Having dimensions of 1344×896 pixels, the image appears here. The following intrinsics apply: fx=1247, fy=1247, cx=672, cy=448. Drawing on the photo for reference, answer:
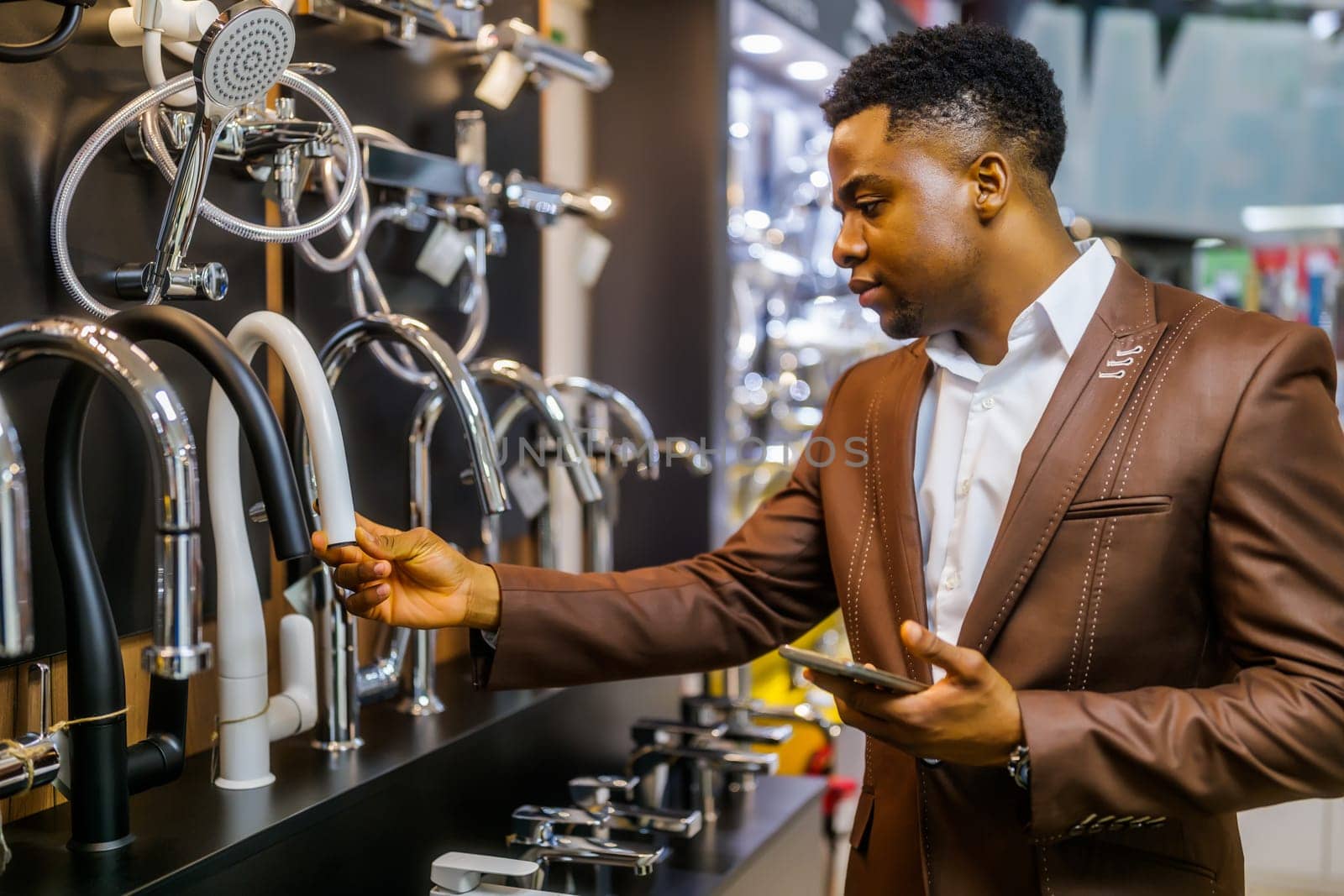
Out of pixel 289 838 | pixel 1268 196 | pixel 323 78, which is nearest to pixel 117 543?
pixel 289 838

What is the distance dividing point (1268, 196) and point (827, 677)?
11.8 ft

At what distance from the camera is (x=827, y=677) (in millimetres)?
909

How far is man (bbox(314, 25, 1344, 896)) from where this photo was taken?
905 mm

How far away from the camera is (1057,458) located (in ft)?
3.41

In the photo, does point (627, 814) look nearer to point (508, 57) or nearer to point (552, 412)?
point (552, 412)

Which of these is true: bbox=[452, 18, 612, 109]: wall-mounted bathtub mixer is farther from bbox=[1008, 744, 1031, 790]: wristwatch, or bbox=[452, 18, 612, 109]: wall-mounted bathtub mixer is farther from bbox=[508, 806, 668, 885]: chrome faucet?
bbox=[1008, 744, 1031, 790]: wristwatch

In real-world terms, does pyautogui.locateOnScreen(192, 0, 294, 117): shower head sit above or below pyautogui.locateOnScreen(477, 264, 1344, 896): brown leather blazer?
above

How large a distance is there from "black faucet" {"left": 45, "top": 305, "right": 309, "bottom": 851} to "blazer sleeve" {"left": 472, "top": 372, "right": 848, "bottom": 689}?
28cm

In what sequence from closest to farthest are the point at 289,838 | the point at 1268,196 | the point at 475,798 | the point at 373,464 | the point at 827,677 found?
Answer: the point at 827,677
the point at 289,838
the point at 475,798
the point at 373,464
the point at 1268,196

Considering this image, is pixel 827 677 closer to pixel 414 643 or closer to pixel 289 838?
pixel 289 838

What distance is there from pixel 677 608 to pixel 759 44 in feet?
4.56

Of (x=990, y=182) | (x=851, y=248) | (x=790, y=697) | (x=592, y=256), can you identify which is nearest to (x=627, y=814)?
(x=851, y=248)

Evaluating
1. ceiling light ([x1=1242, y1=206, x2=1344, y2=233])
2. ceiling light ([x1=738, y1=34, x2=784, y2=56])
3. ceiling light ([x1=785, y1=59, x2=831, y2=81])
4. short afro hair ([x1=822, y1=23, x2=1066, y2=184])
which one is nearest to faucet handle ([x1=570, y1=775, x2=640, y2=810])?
short afro hair ([x1=822, y1=23, x2=1066, y2=184])

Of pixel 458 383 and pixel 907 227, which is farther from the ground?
pixel 907 227
